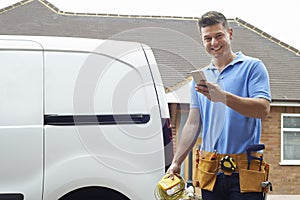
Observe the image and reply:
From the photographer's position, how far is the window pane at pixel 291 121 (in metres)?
15.2

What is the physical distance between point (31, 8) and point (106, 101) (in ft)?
59.5

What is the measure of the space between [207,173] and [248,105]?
48 cm

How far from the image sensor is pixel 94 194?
13.1ft

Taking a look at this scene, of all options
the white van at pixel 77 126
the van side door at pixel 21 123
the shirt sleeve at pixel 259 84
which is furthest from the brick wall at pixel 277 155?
the shirt sleeve at pixel 259 84

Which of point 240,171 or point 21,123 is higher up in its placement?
point 21,123

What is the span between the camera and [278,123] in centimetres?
1494

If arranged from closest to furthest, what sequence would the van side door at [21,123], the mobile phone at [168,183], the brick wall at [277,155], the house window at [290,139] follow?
the mobile phone at [168,183]
the van side door at [21,123]
the brick wall at [277,155]
the house window at [290,139]

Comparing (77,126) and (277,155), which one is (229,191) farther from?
(277,155)

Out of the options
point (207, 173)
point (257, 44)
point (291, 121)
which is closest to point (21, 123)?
point (207, 173)

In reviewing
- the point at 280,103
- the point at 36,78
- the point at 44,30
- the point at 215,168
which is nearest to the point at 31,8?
the point at 44,30

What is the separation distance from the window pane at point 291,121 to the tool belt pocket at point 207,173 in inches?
497

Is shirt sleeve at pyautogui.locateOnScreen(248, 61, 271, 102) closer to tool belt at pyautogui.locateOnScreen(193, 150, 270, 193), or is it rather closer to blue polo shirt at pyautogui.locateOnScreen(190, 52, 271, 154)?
blue polo shirt at pyautogui.locateOnScreen(190, 52, 271, 154)

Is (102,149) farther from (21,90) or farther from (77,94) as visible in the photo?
(21,90)

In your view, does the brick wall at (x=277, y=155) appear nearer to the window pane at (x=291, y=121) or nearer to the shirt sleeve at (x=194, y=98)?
the window pane at (x=291, y=121)
